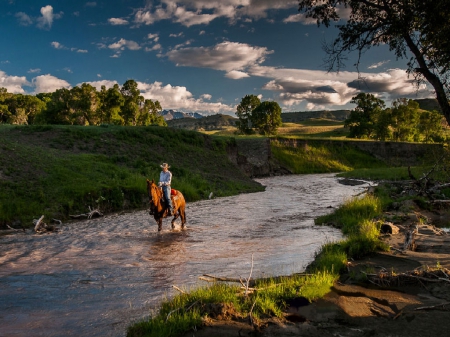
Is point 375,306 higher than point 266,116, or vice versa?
point 266,116

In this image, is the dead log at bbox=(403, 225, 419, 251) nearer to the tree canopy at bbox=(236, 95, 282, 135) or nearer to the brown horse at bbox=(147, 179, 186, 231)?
the brown horse at bbox=(147, 179, 186, 231)

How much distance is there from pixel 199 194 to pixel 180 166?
21.9ft

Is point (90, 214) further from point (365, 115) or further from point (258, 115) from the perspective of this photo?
point (365, 115)

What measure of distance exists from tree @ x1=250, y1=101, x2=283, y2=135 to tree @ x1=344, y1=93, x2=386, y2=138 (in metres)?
22.9

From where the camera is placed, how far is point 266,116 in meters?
104

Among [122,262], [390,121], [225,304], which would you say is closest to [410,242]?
[225,304]

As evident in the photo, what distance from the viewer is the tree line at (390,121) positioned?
3967 inches

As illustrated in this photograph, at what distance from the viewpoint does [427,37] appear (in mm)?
11750

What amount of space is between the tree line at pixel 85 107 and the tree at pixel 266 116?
106 ft

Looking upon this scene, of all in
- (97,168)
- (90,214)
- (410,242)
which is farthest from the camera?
(97,168)

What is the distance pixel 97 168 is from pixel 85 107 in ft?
160

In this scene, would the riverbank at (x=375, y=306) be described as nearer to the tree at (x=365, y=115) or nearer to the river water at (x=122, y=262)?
the river water at (x=122, y=262)

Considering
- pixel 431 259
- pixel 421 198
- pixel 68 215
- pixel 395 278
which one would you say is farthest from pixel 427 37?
pixel 68 215

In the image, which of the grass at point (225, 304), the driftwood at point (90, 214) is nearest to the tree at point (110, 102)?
the driftwood at point (90, 214)
